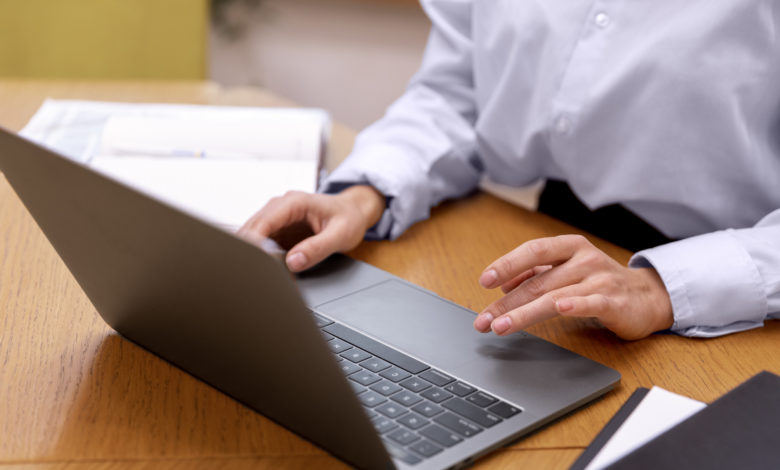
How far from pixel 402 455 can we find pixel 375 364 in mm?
110

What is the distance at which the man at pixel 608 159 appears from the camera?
64cm

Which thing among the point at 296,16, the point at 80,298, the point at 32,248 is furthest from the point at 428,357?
the point at 296,16

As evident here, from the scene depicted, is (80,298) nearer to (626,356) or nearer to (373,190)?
(373,190)

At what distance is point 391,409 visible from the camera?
0.49 meters

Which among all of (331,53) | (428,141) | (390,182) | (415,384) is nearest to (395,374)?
(415,384)

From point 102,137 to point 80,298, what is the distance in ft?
1.21

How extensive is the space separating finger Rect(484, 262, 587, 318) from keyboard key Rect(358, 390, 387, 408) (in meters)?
0.15

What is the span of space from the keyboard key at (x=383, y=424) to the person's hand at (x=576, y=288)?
140mm

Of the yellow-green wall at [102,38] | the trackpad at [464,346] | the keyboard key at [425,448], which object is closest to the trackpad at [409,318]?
the trackpad at [464,346]

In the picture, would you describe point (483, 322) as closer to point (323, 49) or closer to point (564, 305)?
point (564, 305)

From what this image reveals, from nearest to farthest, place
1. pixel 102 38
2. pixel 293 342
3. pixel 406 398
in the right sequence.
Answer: pixel 293 342
pixel 406 398
pixel 102 38

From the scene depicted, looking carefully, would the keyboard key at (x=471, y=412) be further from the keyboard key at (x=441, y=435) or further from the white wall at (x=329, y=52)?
the white wall at (x=329, y=52)

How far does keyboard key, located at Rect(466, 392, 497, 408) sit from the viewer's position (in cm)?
51

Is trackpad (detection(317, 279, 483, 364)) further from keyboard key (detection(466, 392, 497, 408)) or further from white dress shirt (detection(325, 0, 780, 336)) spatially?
white dress shirt (detection(325, 0, 780, 336))
